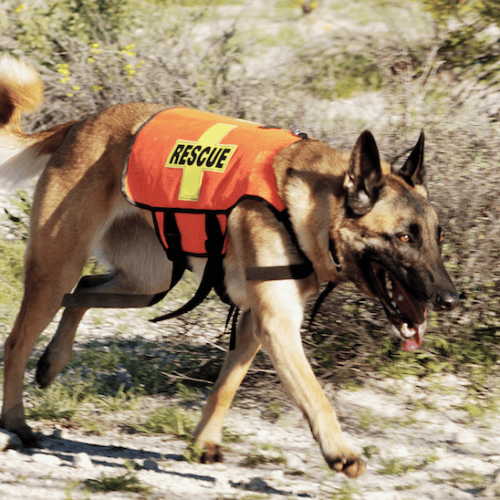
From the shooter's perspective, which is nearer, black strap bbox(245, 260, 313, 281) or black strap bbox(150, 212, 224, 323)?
black strap bbox(245, 260, 313, 281)

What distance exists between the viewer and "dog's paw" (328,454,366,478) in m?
2.45

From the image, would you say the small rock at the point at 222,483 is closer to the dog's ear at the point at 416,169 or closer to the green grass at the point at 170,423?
the green grass at the point at 170,423

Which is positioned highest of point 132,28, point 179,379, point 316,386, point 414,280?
point 132,28

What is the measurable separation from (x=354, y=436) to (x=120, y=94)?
3772 mm

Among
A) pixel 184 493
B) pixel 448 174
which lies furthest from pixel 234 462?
pixel 448 174

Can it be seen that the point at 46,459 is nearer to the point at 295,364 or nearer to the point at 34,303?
the point at 34,303

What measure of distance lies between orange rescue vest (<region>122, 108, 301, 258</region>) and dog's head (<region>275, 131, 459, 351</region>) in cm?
17

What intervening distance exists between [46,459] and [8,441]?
0.75 ft

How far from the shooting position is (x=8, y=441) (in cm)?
304

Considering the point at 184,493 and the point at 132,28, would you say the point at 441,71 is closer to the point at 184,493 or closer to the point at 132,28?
the point at 132,28

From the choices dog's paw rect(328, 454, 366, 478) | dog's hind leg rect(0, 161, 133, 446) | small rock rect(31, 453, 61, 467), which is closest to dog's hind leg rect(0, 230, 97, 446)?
dog's hind leg rect(0, 161, 133, 446)

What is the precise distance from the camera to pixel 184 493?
8.96 feet

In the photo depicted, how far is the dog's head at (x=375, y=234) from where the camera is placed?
8.50 feet

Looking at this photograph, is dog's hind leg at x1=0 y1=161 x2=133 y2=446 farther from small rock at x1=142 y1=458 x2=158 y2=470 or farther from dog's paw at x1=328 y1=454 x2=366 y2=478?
dog's paw at x1=328 y1=454 x2=366 y2=478
